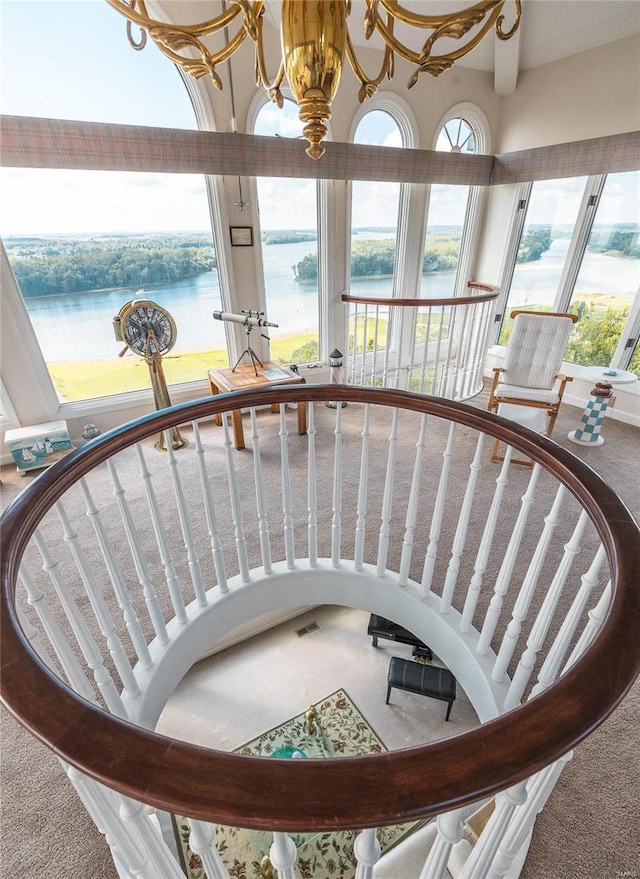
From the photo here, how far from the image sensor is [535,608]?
6.46 ft

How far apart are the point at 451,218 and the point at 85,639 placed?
504cm

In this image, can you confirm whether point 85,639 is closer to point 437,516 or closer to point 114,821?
point 114,821

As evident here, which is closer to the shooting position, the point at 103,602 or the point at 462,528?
the point at 103,602

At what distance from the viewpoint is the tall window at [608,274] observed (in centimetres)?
361

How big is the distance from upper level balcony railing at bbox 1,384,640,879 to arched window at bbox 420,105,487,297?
2405mm

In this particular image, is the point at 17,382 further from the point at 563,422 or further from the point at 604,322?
the point at 604,322

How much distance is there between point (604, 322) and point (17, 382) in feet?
17.0

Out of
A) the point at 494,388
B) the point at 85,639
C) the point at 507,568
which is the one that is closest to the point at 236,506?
the point at 85,639

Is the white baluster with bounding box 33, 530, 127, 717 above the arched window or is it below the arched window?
below

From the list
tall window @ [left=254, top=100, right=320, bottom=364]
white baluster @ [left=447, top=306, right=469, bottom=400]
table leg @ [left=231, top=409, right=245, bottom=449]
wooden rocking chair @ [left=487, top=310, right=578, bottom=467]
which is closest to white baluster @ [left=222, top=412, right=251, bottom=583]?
table leg @ [left=231, top=409, right=245, bottom=449]

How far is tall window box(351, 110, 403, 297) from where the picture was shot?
12.6 ft

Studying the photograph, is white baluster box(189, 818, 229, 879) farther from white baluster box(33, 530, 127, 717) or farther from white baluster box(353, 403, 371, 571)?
white baluster box(353, 403, 371, 571)

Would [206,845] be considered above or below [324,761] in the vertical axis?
below

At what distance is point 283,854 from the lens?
0.60m
